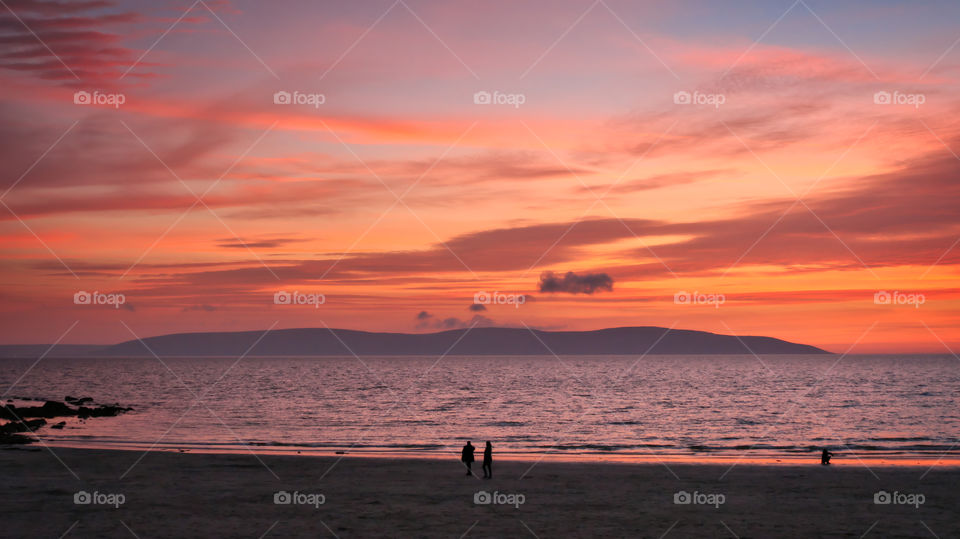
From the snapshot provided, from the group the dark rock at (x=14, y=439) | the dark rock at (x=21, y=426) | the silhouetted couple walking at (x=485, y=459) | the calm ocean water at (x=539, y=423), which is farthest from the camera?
the dark rock at (x=21, y=426)

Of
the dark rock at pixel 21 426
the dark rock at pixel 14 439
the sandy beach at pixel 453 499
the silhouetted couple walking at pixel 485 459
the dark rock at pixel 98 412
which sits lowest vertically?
the sandy beach at pixel 453 499

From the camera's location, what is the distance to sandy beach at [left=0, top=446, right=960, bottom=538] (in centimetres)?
2177

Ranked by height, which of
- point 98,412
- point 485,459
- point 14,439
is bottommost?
point 485,459

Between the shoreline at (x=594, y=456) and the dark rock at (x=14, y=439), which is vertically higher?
the dark rock at (x=14, y=439)

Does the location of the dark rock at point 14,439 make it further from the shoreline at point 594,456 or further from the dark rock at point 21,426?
the dark rock at point 21,426

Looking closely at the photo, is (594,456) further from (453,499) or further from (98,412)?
(98,412)

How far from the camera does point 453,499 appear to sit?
26.5m

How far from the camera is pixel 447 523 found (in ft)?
73.5

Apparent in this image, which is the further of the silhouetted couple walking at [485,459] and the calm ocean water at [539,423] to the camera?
the calm ocean water at [539,423]

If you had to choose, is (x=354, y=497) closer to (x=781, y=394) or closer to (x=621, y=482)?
(x=621, y=482)

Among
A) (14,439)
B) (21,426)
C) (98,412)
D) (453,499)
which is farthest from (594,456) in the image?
(98,412)

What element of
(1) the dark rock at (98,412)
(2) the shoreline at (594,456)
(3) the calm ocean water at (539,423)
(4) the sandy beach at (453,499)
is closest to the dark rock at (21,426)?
(3) the calm ocean water at (539,423)

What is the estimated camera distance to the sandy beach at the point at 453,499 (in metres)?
21.8

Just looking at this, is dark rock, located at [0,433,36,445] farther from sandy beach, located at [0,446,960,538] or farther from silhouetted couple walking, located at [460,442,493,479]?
silhouetted couple walking, located at [460,442,493,479]
